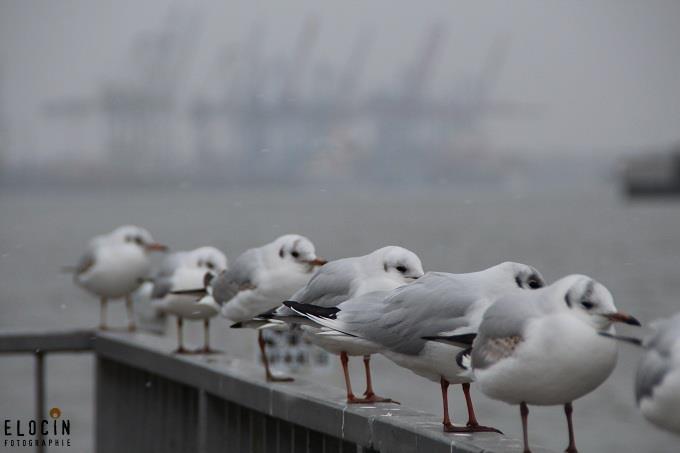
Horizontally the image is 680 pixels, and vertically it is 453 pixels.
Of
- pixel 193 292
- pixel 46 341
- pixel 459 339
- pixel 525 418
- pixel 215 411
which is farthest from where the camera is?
pixel 46 341

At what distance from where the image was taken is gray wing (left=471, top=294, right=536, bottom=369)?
3705 millimetres

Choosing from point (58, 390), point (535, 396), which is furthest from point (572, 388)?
point (58, 390)

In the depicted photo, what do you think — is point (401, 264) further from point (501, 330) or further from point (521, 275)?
point (501, 330)

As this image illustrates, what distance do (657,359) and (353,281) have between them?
5.89 feet

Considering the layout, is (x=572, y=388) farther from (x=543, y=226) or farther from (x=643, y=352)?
(x=543, y=226)

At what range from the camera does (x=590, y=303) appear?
3580 mm

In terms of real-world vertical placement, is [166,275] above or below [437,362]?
above

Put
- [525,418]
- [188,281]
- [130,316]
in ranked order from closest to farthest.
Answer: [525,418], [188,281], [130,316]

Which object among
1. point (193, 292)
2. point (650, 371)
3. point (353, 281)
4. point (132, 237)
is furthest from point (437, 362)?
point (132, 237)

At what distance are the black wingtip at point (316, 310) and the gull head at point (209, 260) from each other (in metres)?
2.10

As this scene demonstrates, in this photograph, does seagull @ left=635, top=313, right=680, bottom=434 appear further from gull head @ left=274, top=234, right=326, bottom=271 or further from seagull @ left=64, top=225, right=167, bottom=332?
seagull @ left=64, top=225, right=167, bottom=332

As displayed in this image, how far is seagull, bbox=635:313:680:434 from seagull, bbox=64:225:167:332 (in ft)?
17.5

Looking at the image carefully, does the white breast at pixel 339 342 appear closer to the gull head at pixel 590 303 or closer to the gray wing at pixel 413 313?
the gray wing at pixel 413 313

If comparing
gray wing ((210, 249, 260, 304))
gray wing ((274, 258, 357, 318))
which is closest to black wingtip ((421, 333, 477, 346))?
gray wing ((274, 258, 357, 318))
